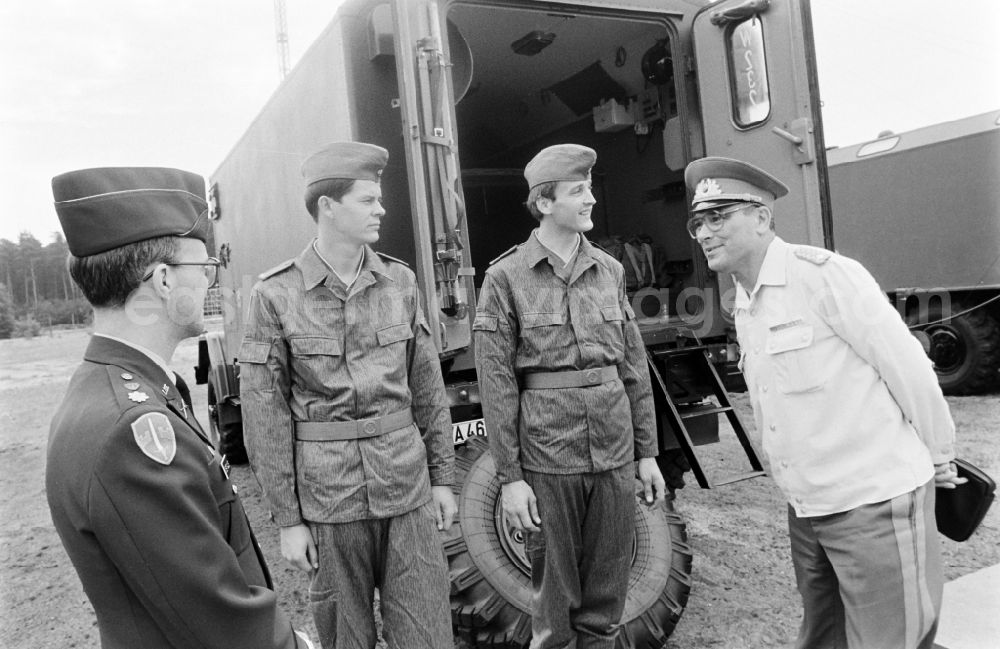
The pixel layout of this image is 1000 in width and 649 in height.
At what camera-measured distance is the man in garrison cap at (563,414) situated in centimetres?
252

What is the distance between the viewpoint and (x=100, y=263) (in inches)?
47.1

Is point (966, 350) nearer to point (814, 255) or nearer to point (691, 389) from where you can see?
point (691, 389)

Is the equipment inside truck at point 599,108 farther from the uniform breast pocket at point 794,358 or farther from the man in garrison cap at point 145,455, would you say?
the man in garrison cap at point 145,455

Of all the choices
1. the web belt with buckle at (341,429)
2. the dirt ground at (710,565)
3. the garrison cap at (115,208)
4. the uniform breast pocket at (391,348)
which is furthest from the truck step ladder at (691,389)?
the garrison cap at (115,208)

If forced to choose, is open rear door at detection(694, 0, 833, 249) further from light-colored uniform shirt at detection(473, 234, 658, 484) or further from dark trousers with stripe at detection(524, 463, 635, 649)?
dark trousers with stripe at detection(524, 463, 635, 649)

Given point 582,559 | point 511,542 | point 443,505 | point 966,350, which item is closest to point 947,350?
point 966,350

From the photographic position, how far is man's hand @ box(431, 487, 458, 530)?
2316 mm

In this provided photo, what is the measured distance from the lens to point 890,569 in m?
1.80

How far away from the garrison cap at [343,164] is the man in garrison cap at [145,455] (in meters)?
0.93

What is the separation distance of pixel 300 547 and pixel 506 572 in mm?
1057

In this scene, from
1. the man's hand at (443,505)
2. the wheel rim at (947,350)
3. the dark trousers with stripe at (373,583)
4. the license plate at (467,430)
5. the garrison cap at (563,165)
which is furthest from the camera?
the wheel rim at (947,350)

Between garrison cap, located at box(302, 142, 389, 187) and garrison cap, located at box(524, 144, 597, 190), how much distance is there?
606mm

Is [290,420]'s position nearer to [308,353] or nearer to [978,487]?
[308,353]

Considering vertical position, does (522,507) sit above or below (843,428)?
below
